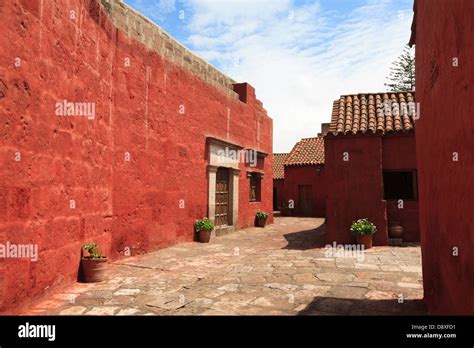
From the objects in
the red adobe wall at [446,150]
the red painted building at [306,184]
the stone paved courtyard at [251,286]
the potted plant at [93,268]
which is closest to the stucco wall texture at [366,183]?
the stone paved courtyard at [251,286]

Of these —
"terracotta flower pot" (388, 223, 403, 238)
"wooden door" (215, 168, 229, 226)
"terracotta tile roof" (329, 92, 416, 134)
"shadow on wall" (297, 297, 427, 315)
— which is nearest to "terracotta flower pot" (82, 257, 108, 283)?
"shadow on wall" (297, 297, 427, 315)

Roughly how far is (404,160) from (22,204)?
833 centimetres

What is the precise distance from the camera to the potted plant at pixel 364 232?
323 inches

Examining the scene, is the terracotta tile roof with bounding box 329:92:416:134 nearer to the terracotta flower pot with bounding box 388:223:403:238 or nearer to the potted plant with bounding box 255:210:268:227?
the terracotta flower pot with bounding box 388:223:403:238

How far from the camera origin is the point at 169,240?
8414 mm

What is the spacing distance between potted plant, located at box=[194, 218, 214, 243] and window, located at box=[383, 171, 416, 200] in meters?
4.98

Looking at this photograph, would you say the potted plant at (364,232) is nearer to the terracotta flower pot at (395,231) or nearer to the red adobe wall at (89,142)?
the terracotta flower pot at (395,231)

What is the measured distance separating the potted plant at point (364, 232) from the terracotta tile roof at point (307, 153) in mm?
12886

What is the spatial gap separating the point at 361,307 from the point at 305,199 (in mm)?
17884

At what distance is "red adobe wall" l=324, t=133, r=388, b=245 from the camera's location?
8.63 m

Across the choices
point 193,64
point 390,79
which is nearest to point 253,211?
point 193,64

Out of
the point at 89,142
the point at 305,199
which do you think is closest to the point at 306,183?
the point at 305,199

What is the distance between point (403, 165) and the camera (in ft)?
29.1

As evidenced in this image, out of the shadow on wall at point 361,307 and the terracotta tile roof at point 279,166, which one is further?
the terracotta tile roof at point 279,166
